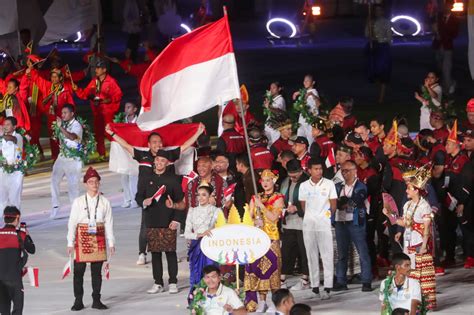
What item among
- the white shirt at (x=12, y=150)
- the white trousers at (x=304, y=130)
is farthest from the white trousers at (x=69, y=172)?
the white trousers at (x=304, y=130)

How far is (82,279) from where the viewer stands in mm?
19109

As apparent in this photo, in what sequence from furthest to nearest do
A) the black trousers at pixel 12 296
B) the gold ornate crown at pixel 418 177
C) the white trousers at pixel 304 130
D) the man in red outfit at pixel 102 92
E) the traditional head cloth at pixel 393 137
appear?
1. the man in red outfit at pixel 102 92
2. the white trousers at pixel 304 130
3. the traditional head cloth at pixel 393 137
4. the gold ornate crown at pixel 418 177
5. the black trousers at pixel 12 296

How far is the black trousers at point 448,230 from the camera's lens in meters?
20.9

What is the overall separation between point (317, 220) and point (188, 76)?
8.52 ft

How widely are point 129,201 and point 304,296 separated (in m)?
6.74

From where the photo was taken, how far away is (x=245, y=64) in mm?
42406

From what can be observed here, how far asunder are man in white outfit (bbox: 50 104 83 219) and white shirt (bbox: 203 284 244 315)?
8617 mm

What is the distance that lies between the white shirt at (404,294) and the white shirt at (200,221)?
2.53 meters

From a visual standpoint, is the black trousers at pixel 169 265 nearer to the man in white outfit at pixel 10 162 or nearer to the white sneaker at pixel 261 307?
the white sneaker at pixel 261 307

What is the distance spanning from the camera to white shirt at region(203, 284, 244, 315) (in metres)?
16.0

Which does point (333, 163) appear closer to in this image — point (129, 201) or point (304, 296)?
point (304, 296)

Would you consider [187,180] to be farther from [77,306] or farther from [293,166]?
[77,306]

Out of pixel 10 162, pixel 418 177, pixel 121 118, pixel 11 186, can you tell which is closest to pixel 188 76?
pixel 418 177

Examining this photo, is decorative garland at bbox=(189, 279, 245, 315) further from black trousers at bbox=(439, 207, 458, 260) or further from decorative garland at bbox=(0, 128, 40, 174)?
decorative garland at bbox=(0, 128, 40, 174)
